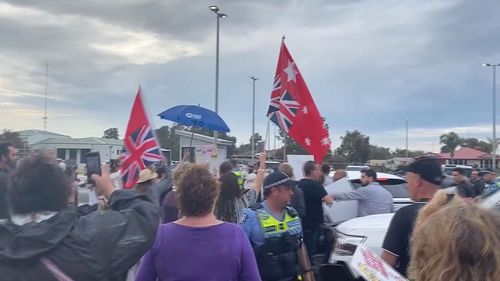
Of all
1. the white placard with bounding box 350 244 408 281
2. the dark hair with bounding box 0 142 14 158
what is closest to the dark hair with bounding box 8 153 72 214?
the white placard with bounding box 350 244 408 281

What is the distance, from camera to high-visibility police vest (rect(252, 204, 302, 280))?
4.43m

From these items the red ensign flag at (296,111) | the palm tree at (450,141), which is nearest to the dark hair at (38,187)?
the red ensign flag at (296,111)

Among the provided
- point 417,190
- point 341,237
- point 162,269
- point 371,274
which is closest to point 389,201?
point 341,237

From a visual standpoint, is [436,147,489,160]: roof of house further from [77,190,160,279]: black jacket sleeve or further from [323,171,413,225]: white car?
[77,190,160,279]: black jacket sleeve

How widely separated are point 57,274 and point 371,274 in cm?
133

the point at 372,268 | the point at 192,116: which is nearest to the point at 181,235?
the point at 372,268

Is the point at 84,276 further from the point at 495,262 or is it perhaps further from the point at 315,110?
the point at 315,110

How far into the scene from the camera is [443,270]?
1.82m

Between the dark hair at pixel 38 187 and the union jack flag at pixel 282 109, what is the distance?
6960mm

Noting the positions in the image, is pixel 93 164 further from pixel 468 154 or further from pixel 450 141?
pixel 468 154

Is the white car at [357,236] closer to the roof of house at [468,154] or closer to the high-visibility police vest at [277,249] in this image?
the high-visibility police vest at [277,249]

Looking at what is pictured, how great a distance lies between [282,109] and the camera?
31.3 ft

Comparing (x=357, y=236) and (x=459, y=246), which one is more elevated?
(x=459, y=246)

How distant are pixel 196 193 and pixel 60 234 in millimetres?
1070
